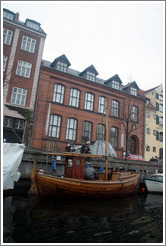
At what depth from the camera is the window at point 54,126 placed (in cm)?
2174

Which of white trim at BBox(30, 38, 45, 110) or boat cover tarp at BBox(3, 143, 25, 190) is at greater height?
white trim at BBox(30, 38, 45, 110)

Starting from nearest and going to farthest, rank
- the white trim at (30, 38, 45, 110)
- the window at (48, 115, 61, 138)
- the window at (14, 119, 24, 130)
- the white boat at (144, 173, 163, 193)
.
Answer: the white boat at (144, 173, 163, 193), the window at (14, 119, 24, 130), the white trim at (30, 38, 45, 110), the window at (48, 115, 61, 138)

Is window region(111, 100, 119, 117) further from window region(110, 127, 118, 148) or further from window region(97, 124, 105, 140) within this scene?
window region(97, 124, 105, 140)

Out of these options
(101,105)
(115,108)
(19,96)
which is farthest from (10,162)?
(115,108)

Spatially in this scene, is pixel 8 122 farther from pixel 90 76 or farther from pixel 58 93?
pixel 90 76

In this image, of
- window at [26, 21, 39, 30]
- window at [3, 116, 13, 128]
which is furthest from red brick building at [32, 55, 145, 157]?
window at [26, 21, 39, 30]

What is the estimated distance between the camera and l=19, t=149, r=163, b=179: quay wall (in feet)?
43.2

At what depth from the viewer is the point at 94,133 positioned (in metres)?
24.5

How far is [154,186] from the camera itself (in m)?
15.6

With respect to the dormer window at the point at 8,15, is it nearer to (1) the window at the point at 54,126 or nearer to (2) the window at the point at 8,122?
(2) the window at the point at 8,122

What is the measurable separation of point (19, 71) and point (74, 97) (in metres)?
7.85

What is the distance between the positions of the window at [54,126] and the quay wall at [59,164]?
7115 mm

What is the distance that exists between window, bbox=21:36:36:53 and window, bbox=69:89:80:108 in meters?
7.39

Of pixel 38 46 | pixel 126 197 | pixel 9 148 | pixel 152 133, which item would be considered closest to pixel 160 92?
pixel 152 133
